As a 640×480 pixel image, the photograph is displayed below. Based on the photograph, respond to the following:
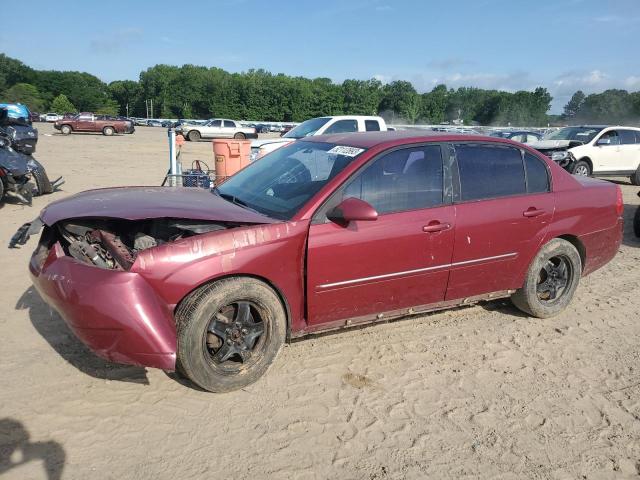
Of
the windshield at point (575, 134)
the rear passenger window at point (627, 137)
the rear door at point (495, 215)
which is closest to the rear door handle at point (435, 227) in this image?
the rear door at point (495, 215)

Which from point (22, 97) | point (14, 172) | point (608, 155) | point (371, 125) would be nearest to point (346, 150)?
point (14, 172)

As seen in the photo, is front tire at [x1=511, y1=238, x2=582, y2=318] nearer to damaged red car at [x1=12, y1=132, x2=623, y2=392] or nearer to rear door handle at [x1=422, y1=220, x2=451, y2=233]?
damaged red car at [x1=12, y1=132, x2=623, y2=392]

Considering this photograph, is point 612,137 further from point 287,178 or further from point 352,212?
point 352,212

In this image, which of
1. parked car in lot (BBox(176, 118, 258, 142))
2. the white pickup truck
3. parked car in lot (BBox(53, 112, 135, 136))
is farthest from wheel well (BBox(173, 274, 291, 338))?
parked car in lot (BBox(53, 112, 135, 136))

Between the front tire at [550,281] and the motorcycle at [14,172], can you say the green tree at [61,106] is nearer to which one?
the motorcycle at [14,172]

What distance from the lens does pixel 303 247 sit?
A: 135 inches

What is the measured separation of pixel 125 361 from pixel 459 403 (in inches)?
84.9

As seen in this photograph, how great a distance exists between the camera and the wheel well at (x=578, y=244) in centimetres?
477

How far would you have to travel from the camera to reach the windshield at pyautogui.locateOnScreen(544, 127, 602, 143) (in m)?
14.8

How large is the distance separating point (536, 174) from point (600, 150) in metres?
11.9

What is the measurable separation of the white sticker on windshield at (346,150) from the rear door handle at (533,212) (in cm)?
162

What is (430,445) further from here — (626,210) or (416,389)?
(626,210)

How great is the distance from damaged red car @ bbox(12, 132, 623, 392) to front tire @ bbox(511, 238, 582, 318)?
0.6 inches

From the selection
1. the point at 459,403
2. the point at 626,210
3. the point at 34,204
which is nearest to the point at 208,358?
the point at 459,403
